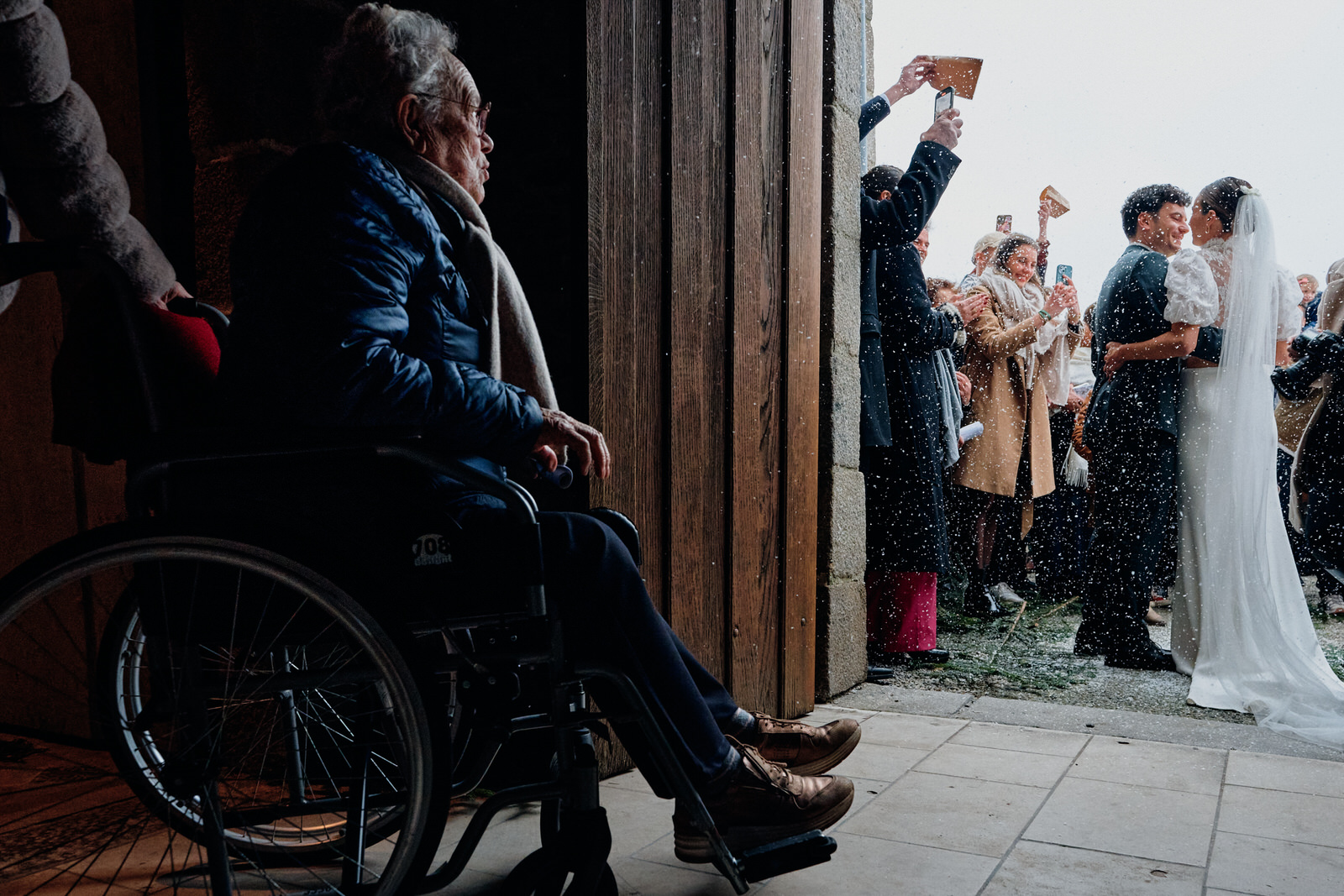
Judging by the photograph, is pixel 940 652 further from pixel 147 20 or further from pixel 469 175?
pixel 147 20

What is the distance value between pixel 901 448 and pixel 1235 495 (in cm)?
132

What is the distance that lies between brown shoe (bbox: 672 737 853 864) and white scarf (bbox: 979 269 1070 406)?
14.8 feet

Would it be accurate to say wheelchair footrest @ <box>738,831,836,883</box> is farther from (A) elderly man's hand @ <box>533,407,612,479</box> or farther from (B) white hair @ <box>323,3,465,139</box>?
(B) white hair @ <box>323,3,465,139</box>

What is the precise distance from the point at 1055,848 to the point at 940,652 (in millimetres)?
2438

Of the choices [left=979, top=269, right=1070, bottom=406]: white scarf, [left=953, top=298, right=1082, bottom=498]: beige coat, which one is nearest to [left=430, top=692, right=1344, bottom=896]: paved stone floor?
[left=953, top=298, right=1082, bottom=498]: beige coat

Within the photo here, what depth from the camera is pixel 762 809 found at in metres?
2.04

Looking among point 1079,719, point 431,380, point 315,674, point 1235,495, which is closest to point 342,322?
point 431,380

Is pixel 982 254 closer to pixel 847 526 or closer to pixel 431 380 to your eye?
pixel 847 526

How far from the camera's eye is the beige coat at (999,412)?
606 cm

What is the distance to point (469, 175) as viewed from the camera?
218cm

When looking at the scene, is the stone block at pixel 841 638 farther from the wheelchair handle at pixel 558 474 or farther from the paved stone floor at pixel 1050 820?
the wheelchair handle at pixel 558 474

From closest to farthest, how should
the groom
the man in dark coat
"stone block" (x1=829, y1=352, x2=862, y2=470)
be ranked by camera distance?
1. "stone block" (x1=829, y1=352, x2=862, y2=470)
2. the groom
3. the man in dark coat

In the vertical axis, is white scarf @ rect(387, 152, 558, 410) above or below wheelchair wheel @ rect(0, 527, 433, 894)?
above

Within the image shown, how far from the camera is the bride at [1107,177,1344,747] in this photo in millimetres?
3965
